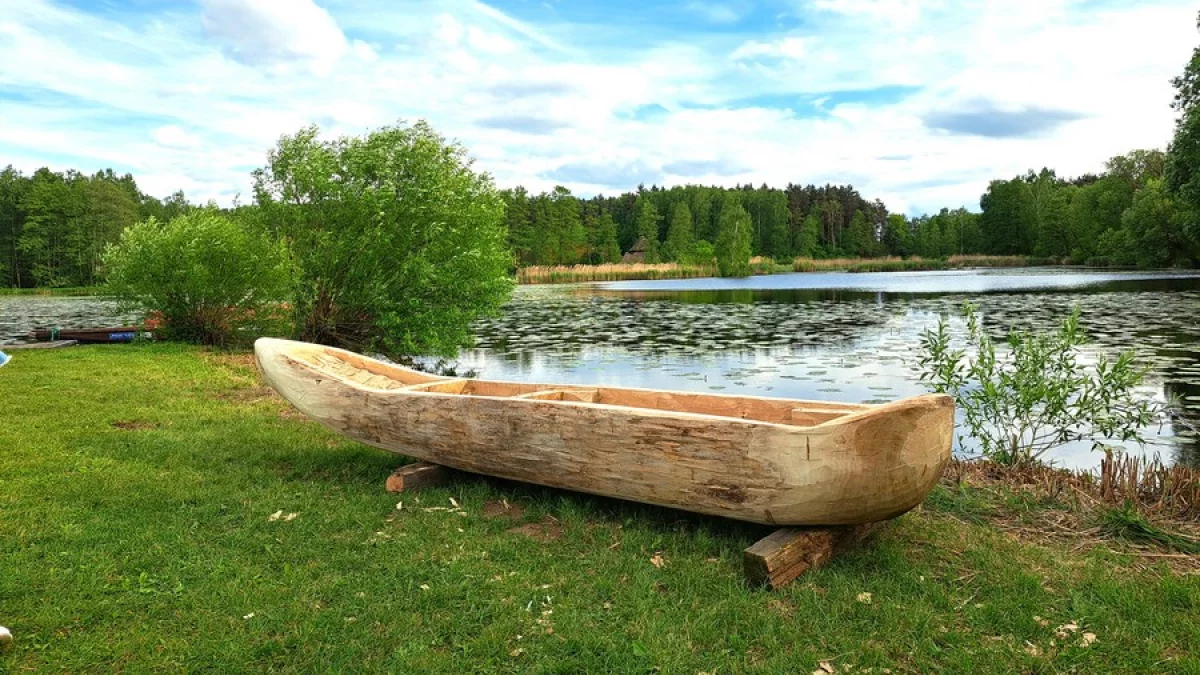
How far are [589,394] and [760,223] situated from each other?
10073 cm

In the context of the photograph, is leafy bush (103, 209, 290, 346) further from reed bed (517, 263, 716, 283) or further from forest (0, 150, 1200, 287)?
reed bed (517, 263, 716, 283)

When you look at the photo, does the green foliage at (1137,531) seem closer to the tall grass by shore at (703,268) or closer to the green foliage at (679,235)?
the tall grass by shore at (703,268)

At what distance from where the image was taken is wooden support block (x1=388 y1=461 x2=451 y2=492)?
5.55 meters

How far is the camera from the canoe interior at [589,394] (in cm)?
491

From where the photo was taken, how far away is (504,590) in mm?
3877

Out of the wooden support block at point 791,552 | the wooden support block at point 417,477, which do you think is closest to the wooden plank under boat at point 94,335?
the wooden support block at point 417,477

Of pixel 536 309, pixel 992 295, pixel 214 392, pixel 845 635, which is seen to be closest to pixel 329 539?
pixel 845 635

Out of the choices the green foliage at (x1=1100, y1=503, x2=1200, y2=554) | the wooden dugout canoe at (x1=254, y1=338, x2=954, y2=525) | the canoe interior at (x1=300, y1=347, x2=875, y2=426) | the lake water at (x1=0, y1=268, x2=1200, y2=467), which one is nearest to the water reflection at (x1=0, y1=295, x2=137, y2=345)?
the lake water at (x1=0, y1=268, x2=1200, y2=467)

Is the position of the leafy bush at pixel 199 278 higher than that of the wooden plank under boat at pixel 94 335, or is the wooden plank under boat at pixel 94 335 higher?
the leafy bush at pixel 199 278

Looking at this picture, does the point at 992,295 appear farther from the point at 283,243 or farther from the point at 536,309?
the point at 283,243

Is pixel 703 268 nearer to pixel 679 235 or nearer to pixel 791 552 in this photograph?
pixel 679 235

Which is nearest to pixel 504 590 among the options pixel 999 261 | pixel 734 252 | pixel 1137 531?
pixel 1137 531

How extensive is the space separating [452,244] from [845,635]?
38.8 feet

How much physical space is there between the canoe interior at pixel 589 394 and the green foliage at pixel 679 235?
7885 centimetres
